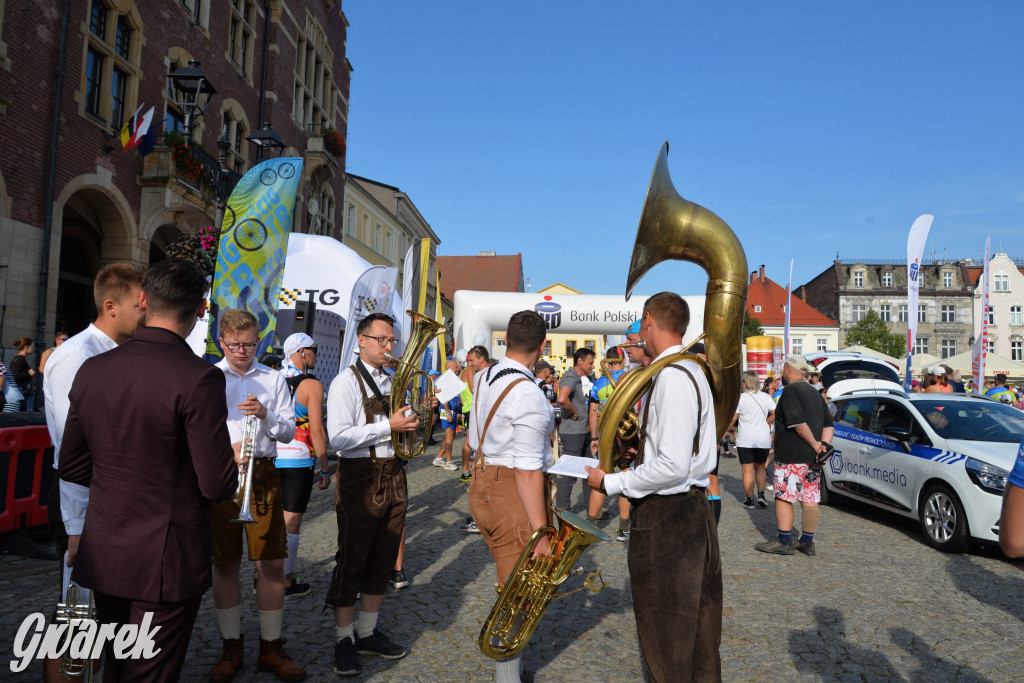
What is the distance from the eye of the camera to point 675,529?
2.77 meters

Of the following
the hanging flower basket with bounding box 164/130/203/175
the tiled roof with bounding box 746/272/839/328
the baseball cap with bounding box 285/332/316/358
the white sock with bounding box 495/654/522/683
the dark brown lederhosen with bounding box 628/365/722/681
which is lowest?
the white sock with bounding box 495/654/522/683

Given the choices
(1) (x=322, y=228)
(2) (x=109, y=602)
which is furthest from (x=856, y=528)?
(1) (x=322, y=228)

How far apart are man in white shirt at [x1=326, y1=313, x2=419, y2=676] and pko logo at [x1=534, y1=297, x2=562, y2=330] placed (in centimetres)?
1475

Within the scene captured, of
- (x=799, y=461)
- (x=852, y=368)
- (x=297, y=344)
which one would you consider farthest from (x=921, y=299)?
(x=297, y=344)

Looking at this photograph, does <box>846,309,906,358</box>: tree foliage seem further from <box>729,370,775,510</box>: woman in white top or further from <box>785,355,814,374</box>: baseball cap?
<box>785,355,814,374</box>: baseball cap

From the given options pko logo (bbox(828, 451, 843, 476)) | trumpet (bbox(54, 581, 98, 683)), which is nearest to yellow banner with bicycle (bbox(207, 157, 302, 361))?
trumpet (bbox(54, 581, 98, 683))

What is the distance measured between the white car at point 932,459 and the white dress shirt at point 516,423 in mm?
5375

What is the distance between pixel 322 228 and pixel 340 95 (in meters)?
7.21

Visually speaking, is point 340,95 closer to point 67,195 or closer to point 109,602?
point 67,195

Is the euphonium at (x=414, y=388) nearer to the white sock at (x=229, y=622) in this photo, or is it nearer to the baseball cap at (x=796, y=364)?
the white sock at (x=229, y=622)

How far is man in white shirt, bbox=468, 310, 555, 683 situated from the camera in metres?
3.36

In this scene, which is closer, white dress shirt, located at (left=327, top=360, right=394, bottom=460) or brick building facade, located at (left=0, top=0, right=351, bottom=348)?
white dress shirt, located at (left=327, top=360, right=394, bottom=460)

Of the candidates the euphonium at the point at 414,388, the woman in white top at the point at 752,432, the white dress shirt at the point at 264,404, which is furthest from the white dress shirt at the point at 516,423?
the woman in white top at the point at 752,432

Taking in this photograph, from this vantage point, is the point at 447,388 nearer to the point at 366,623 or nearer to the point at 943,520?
the point at 366,623
